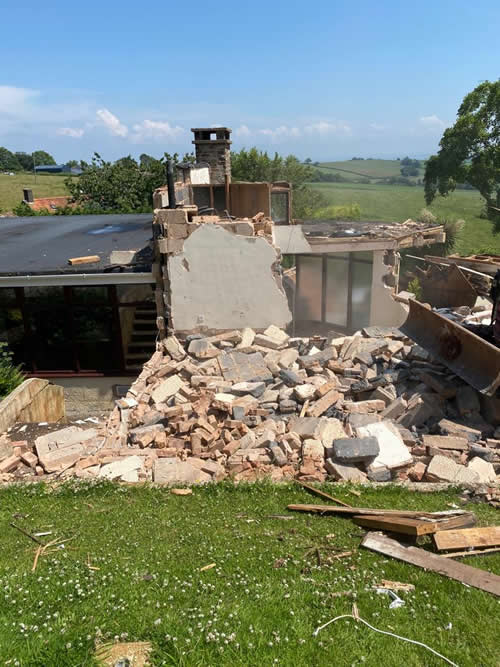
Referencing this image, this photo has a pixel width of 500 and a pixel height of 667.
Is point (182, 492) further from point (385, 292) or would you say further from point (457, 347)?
point (385, 292)

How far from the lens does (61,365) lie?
12.1m

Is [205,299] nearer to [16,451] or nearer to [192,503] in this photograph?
[16,451]

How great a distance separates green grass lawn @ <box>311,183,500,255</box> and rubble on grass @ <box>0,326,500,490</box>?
36381 millimetres

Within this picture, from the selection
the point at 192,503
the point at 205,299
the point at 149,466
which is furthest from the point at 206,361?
the point at 192,503

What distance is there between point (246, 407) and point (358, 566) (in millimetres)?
3617

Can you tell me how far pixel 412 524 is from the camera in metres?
4.68

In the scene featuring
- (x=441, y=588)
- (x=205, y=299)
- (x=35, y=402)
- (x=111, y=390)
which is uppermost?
(x=205, y=299)

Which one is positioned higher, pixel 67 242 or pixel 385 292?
pixel 67 242

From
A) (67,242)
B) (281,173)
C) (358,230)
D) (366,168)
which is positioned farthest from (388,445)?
(366,168)

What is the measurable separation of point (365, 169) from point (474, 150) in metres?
68.7

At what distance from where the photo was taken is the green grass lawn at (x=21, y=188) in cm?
5128

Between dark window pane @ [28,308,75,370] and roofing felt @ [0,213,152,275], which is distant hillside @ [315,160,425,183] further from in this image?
dark window pane @ [28,308,75,370]

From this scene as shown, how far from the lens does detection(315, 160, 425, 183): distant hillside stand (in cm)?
8360

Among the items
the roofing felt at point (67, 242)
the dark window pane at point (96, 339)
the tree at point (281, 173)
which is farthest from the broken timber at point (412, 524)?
the tree at point (281, 173)
